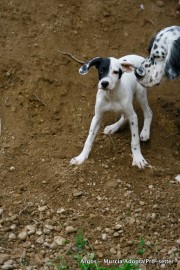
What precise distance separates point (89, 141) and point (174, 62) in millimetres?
1170

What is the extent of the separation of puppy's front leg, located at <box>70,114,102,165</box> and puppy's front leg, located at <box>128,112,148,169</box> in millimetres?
337

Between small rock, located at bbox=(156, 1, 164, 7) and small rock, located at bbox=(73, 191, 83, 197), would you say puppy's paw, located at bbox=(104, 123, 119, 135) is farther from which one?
small rock, located at bbox=(156, 1, 164, 7)

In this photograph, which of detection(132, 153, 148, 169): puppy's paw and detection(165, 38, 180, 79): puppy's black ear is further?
detection(132, 153, 148, 169): puppy's paw

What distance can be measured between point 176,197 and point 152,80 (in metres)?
1.22

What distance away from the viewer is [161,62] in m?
5.81

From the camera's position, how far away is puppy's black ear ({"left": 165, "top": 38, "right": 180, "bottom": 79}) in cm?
563

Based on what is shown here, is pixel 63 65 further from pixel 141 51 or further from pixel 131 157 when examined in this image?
pixel 131 157

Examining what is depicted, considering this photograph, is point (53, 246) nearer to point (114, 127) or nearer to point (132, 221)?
point (132, 221)

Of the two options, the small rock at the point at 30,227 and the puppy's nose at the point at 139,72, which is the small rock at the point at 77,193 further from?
the puppy's nose at the point at 139,72

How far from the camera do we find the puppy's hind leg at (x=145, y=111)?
240 inches

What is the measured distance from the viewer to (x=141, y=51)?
7285 mm

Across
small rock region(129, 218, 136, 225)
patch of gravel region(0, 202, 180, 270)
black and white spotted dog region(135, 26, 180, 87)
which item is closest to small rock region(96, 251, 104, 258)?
patch of gravel region(0, 202, 180, 270)

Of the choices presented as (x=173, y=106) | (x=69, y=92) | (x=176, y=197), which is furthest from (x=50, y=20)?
(x=176, y=197)

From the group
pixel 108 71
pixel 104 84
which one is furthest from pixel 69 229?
pixel 108 71
